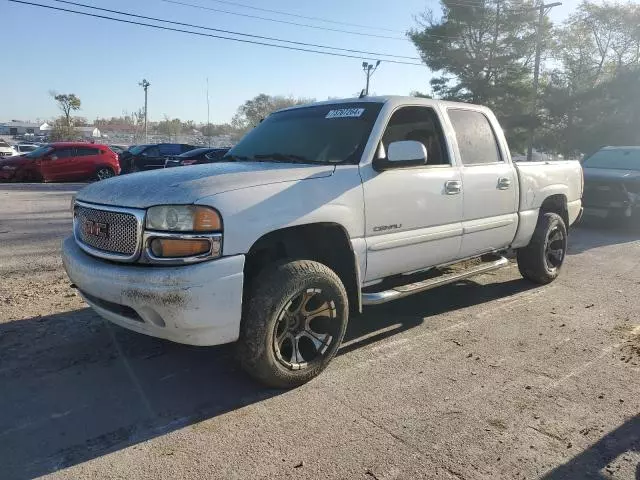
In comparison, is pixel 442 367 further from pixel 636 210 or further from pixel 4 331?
pixel 636 210

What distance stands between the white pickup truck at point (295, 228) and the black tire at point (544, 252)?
0.84 metres

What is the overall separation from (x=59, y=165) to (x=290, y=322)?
63.5 ft

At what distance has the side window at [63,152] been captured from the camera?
20031 millimetres

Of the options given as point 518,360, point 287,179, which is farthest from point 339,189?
point 518,360

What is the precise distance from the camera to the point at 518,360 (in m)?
4.06

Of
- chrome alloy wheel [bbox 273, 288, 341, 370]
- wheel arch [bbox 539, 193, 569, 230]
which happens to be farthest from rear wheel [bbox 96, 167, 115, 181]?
chrome alloy wheel [bbox 273, 288, 341, 370]

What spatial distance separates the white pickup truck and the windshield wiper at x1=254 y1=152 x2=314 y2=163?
0.02m

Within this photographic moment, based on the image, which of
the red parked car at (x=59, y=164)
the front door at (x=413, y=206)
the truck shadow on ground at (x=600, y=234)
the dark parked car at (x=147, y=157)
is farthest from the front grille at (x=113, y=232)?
the dark parked car at (x=147, y=157)

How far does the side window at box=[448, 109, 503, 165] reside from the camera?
499 centimetres

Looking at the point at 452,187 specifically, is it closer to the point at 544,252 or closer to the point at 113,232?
the point at 544,252

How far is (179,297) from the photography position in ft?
9.77

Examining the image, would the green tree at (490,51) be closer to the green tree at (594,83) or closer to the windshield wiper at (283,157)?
the green tree at (594,83)

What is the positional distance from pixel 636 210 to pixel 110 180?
10015mm

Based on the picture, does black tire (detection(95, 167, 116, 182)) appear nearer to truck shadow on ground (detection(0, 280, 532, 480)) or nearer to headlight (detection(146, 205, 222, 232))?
truck shadow on ground (detection(0, 280, 532, 480))
